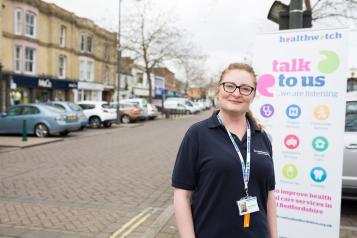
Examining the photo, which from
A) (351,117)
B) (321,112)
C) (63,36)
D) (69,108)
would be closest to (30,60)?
(63,36)

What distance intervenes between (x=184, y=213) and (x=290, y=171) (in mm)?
2063

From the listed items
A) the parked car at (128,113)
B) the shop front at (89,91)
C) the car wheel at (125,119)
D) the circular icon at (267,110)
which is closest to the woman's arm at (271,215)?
the circular icon at (267,110)

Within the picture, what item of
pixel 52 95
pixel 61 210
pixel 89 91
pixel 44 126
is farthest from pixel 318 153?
pixel 89 91

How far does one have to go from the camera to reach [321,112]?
3684mm

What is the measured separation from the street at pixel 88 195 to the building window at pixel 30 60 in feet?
62.2

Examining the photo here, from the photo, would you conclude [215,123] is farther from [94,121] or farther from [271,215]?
[94,121]

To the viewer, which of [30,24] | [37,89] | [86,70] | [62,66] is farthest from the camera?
[86,70]

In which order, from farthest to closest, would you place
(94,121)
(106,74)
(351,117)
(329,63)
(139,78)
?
(139,78), (106,74), (94,121), (351,117), (329,63)

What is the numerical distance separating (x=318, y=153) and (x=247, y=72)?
74.0 inches

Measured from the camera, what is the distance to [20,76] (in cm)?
2775

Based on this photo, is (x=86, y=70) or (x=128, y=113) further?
(x=86, y=70)

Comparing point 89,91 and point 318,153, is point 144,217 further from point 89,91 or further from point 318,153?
point 89,91

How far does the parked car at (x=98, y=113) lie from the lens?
22.6 meters

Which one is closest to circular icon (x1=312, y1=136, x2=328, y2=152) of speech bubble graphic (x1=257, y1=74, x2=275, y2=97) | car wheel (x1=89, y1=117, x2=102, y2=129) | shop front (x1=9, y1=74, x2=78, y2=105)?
speech bubble graphic (x1=257, y1=74, x2=275, y2=97)
